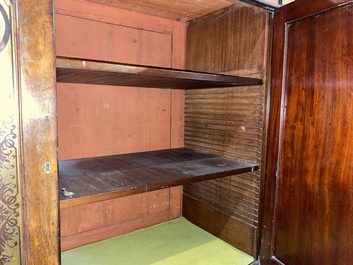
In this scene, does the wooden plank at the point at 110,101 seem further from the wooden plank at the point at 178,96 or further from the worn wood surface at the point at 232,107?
the worn wood surface at the point at 232,107

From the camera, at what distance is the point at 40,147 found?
91 centimetres

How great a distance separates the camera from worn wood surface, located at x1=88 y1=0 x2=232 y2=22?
5.69ft

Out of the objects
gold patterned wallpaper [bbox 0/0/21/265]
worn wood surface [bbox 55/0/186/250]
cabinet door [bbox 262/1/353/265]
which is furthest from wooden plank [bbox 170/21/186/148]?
gold patterned wallpaper [bbox 0/0/21/265]

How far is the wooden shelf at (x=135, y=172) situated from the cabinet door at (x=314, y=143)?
10.5 inches

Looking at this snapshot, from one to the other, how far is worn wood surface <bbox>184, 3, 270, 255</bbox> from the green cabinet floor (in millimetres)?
117

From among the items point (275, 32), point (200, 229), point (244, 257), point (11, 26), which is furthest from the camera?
point (200, 229)

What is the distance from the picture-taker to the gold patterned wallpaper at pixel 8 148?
2.73 feet

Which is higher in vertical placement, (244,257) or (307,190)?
(307,190)

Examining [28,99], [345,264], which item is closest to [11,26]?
[28,99]

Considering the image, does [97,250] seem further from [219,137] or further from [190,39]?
[190,39]

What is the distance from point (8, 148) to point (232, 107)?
1.35 meters

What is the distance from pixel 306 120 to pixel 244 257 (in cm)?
98

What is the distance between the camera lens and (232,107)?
1.82 meters

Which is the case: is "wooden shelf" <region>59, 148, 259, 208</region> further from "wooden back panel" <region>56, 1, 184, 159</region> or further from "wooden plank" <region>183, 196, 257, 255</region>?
"wooden plank" <region>183, 196, 257, 255</region>
